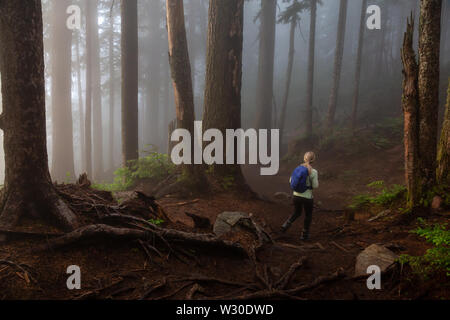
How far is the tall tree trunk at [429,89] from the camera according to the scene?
5496mm

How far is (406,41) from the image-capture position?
5.57 m

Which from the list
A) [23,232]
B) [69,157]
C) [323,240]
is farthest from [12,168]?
[69,157]

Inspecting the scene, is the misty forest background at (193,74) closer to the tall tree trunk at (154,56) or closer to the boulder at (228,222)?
the tall tree trunk at (154,56)

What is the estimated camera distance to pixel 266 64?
73.0 feet

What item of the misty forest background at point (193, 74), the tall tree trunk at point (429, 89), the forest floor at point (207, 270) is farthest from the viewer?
the misty forest background at point (193, 74)

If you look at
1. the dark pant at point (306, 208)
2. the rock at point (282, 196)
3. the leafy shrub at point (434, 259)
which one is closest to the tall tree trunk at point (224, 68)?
the dark pant at point (306, 208)

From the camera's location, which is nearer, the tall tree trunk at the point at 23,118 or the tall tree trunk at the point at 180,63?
the tall tree trunk at the point at 23,118

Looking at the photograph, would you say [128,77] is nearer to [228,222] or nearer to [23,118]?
[23,118]

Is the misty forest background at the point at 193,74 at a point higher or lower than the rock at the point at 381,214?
higher

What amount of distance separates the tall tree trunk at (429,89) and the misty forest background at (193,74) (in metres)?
8.39

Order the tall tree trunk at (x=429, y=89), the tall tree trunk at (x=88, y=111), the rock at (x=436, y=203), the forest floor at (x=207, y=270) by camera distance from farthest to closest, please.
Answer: the tall tree trunk at (x=88, y=111), the tall tree trunk at (x=429, y=89), the rock at (x=436, y=203), the forest floor at (x=207, y=270)

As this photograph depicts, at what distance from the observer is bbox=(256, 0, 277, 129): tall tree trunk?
21.6 meters
